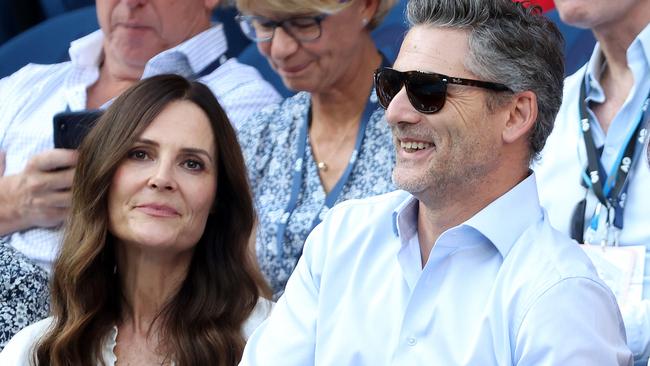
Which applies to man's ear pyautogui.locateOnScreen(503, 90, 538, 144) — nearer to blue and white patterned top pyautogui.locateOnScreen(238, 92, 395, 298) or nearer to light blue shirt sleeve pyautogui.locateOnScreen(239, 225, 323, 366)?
light blue shirt sleeve pyautogui.locateOnScreen(239, 225, 323, 366)

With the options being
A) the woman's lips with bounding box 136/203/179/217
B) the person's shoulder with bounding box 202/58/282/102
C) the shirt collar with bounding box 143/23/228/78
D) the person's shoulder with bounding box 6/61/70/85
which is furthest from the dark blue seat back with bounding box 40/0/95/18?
the woman's lips with bounding box 136/203/179/217

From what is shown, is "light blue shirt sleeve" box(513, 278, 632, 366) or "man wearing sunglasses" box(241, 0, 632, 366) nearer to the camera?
"light blue shirt sleeve" box(513, 278, 632, 366)

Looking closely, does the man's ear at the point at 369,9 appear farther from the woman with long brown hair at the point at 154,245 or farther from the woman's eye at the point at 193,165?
the woman's eye at the point at 193,165

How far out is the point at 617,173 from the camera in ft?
9.87

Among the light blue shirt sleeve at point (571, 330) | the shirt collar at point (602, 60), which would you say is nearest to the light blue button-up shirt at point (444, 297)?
the light blue shirt sleeve at point (571, 330)

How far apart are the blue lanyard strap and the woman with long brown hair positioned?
0.25m

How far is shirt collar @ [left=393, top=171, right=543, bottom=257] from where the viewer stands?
228cm

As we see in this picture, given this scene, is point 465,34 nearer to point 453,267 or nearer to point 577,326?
point 453,267

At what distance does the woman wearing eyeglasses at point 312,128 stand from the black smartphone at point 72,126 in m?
0.50

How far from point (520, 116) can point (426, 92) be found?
198 millimetres

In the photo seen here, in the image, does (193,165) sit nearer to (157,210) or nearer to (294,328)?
(157,210)

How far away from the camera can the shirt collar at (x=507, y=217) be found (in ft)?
7.48

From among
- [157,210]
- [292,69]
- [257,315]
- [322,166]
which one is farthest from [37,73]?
[257,315]

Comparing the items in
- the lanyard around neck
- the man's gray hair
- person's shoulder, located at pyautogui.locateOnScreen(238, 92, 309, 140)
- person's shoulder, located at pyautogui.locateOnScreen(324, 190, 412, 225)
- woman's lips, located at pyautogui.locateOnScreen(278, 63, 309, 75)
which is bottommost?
person's shoulder, located at pyautogui.locateOnScreen(238, 92, 309, 140)
